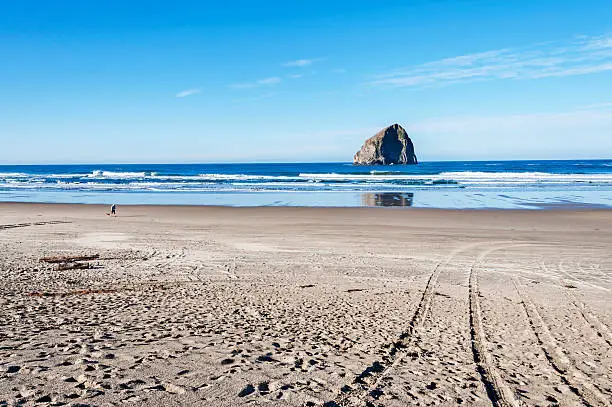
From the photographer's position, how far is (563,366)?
6117mm

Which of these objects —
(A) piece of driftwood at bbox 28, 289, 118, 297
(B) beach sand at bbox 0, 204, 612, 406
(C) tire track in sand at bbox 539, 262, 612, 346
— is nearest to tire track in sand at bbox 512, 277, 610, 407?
(B) beach sand at bbox 0, 204, 612, 406

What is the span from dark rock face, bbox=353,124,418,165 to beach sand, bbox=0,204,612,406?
12707 cm

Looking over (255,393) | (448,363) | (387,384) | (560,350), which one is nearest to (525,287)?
(560,350)

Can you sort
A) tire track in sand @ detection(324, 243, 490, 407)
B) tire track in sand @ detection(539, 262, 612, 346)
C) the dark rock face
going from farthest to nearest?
the dark rock face
tire track in sand @ detection(539, 262, 612, 346)
tire track in sand @ detection(324, 243, 490, 407)

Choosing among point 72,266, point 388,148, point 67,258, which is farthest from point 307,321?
point 388,148

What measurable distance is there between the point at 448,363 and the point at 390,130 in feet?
471

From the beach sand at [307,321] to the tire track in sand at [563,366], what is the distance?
1.2 inches

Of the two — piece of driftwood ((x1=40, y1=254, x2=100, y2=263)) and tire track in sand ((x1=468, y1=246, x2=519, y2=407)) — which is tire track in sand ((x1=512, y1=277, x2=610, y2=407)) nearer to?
tire track in sand ((x1=468, y1=246, x2=519, y2=407))

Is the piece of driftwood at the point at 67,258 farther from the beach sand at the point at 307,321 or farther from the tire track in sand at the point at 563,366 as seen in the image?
the tire track in sand at the point at 563,366

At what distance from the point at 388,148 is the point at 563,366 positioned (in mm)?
140991

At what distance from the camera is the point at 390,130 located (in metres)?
146

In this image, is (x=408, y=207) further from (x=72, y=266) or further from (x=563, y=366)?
(x=563, y=366)

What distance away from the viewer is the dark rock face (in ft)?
469

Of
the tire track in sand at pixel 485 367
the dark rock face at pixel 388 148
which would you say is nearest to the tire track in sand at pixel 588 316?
the tire track in sand at pixel 485 367
